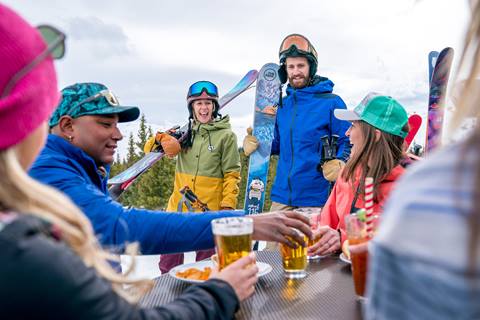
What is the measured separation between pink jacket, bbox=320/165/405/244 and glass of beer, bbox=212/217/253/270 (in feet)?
3.93

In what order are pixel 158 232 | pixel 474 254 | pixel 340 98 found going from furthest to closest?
1. pixel 340 98
2. pixel 158 232
3. pixel 474 254

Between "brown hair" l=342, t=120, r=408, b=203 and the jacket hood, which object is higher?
the jacket hood

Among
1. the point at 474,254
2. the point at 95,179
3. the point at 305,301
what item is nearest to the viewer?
the point at 474,254

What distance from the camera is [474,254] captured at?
14.2 inches

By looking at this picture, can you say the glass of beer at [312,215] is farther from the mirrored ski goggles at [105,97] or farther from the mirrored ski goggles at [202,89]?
the mirrored ski goggles at [202,89]

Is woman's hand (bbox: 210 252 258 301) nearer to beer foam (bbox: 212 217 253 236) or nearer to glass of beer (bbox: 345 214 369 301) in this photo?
beer foam (bbox: 212 217 253 236)

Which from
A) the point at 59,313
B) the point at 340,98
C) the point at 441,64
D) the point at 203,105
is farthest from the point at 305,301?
the point at 441,64

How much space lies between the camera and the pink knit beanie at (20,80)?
751 millimetres

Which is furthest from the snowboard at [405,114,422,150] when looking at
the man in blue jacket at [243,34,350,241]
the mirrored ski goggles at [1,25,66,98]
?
the mirrored ski goggles at [1,25,66,98]

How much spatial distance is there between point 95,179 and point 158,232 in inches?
21.3

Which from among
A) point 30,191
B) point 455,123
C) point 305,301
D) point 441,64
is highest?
point 441,64

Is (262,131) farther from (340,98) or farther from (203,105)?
(340,98)

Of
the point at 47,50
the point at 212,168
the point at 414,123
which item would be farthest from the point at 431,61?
the point at 47,50

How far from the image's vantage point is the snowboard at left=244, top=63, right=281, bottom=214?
4.62 m
